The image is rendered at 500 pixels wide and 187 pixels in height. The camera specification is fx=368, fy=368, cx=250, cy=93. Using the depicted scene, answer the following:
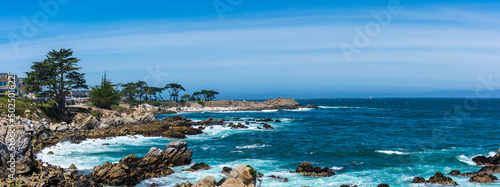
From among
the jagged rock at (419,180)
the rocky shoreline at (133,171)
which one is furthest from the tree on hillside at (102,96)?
the jagged rock at (419,180)

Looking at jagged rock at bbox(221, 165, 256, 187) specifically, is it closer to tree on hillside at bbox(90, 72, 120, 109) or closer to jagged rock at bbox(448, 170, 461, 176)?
jagged rock at bbox(448, 170, 461, 176)

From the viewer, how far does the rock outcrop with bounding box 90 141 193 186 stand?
2305 centimetres

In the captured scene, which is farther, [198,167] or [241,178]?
[198,167]

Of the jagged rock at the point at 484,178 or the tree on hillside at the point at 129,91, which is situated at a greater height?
the tree on hillside at the point at 129,91

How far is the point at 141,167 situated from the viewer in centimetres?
2558

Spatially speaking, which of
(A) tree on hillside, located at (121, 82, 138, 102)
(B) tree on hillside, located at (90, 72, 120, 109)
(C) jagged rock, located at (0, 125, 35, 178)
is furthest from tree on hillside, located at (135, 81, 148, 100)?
(C) jagged rock, located at (0, 125, 35, 178)

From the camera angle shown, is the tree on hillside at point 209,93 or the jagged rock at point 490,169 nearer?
the jagged rock at point 490,169

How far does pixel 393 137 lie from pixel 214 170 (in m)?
31.4

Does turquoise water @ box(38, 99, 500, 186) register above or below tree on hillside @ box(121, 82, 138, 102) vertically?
below

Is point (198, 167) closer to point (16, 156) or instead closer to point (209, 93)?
point (16, 156)

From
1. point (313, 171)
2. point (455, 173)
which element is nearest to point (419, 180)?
point (455, 173)

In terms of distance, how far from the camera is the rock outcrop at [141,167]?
23.0 meters

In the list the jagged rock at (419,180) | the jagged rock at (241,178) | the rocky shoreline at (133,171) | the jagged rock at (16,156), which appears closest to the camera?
the jagged rock at (241,178)

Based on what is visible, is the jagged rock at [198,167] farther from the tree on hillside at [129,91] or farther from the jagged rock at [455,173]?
the tree on hillside at [129,91]
